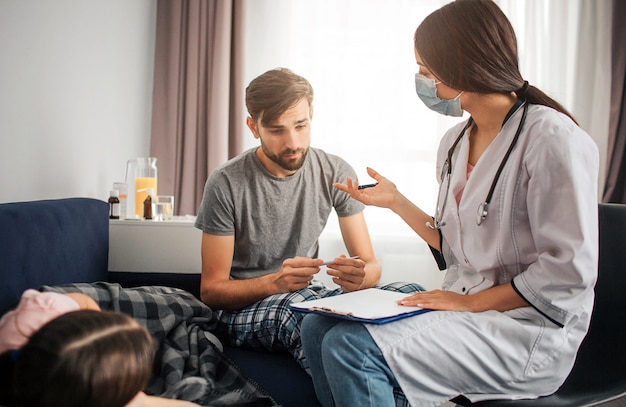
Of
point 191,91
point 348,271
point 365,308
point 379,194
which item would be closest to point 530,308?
point 365,308

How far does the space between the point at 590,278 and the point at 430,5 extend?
9.00 feet

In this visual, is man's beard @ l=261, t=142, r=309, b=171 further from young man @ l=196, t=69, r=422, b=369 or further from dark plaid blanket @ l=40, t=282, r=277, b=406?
dark plaid blanket @ l=40, t=282, r=277, b=406

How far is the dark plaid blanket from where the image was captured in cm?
141

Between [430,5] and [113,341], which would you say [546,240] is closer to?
[113,341]

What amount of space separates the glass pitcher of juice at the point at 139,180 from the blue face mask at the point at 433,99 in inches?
60.2

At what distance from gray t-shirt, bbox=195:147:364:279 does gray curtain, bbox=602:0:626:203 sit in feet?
7.34

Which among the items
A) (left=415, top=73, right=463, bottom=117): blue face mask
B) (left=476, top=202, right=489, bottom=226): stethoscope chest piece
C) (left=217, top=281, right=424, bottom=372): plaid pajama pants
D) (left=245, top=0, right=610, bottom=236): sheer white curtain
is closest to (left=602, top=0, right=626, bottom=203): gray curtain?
(left=245, top=0, right=610, bottom=236): sheer white curtain

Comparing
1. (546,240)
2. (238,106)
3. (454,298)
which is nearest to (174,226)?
(238,106)

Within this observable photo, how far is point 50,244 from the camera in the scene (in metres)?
1.55

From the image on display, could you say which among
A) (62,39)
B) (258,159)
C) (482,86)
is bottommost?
(258,159)

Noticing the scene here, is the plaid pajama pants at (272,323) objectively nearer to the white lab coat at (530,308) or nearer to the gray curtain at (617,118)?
the white lab coat at (530,308)

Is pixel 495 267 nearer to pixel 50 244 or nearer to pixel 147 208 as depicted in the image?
pixel 50 244

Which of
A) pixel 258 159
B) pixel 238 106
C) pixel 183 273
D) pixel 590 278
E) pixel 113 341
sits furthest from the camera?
pixel 238 106

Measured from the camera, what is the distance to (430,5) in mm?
3598
